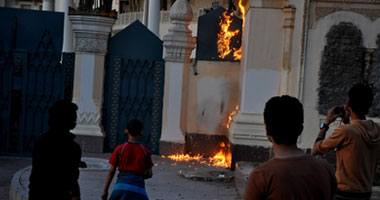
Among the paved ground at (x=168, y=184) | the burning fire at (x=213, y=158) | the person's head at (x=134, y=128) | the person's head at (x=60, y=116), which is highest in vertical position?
the person's head at (x=60, y=116)

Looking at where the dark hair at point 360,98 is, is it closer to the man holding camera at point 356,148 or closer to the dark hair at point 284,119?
the man holding camera at point 356,148

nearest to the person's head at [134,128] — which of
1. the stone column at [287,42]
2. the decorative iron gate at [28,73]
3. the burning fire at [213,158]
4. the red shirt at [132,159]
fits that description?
the red shirt at [132,159]

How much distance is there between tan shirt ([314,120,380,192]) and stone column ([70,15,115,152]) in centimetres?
683

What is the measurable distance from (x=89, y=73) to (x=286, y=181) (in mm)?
8211

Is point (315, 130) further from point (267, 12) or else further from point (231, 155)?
point (267, 12)

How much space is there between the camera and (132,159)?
506 centimetres

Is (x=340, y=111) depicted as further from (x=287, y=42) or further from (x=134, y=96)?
(x=134, y=96)

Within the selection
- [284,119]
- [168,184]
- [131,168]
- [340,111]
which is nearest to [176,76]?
[168,184]

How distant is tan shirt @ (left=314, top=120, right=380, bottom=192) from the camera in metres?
4.02

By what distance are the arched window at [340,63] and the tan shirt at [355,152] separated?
450 centimetres

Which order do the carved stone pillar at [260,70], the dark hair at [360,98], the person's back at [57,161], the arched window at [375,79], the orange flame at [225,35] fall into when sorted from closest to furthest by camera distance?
1. the person's back at [57,161]
2. the dark hair at [360,98]
3. the arched window at [375,79]
4. the carved stone pillar at [260,70]
5. the orange flame at [225,35]

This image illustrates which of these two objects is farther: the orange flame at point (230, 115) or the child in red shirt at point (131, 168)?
the orange flame at point (230, 115)

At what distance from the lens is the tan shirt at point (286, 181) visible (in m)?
2.62

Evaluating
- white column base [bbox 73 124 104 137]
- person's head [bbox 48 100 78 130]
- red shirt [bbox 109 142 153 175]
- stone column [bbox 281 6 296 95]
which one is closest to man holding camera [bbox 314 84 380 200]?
red shirt [bbox 109 142 153 175]
